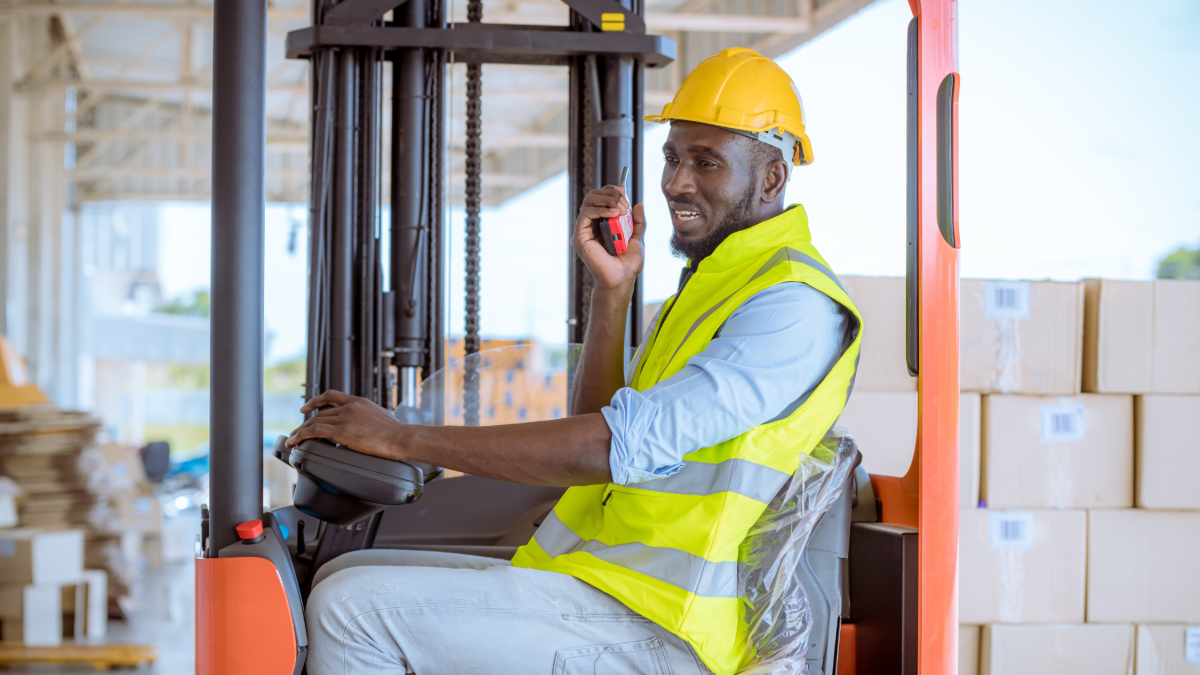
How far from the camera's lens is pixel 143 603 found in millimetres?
7012

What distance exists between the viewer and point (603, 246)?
2.04m

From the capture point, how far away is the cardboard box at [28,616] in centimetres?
571

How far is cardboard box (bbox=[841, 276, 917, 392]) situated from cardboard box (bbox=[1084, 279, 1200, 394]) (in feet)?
2.25

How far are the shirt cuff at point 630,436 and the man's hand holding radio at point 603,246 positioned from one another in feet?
1.68

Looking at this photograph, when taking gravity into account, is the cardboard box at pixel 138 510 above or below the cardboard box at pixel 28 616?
above

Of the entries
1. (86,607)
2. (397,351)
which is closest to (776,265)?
(397,351)

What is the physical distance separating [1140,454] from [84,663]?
555 cm

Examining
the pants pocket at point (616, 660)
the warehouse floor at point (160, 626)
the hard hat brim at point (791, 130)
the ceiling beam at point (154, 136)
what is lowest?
the warehouse floor at point (160, 626)

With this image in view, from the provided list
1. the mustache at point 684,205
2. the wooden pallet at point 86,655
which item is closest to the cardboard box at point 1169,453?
the mustache at point 684,205

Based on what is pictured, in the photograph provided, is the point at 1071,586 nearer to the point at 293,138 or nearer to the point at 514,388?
the point at 514,388

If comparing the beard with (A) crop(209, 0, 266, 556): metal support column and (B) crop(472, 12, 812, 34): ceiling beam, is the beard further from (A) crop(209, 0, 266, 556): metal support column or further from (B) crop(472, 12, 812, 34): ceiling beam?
(B) crop(472, 12, 812, 34): ceiling beam

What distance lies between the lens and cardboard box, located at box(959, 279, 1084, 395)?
11.3 ft

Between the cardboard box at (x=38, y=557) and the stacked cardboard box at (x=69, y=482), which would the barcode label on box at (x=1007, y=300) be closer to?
the cardboard box at (x=38, y=557)

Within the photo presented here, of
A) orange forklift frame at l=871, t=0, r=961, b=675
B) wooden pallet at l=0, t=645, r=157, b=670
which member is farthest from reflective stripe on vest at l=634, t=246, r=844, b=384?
wooden pallet at l=0, t=645, r=157, b=670
